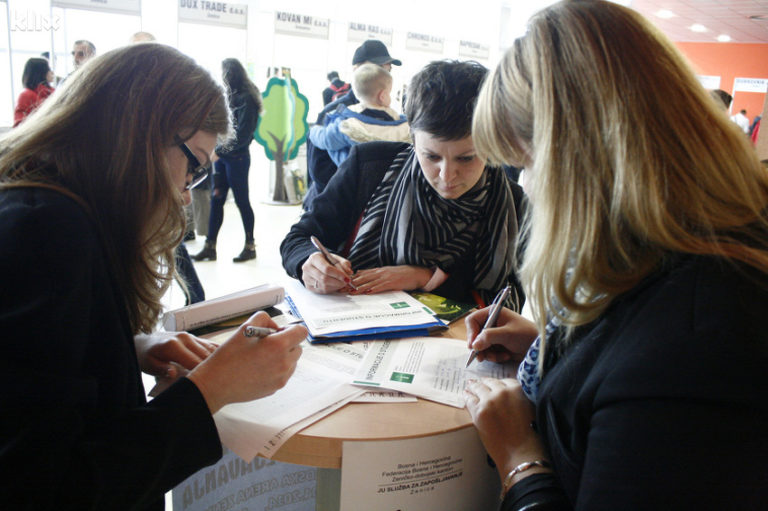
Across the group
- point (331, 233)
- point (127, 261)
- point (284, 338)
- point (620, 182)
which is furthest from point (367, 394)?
point (331, 233)

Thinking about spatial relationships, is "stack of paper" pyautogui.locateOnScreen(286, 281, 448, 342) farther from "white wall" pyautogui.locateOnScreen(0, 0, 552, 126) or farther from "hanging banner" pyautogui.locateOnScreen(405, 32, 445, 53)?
"hanging banner" pyautogui.locateOnScreen(405, 32, 445, 53)

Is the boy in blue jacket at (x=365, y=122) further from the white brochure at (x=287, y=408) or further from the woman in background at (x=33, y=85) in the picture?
the woman in background at (x=33, y=85)

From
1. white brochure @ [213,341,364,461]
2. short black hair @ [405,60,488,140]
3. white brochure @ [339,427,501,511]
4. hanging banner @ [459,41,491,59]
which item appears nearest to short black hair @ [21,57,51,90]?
short black hair @ [405,60,488,140]

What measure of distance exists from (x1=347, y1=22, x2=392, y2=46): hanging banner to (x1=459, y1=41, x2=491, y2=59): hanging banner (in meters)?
1.70

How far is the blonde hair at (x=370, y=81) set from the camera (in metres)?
3.22

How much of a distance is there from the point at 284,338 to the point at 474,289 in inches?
34.9

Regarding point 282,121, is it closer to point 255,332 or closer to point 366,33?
point 366,33

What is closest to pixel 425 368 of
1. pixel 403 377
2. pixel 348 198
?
pixel 403 377

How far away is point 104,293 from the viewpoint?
77 centimetres

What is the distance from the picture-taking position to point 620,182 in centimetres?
71

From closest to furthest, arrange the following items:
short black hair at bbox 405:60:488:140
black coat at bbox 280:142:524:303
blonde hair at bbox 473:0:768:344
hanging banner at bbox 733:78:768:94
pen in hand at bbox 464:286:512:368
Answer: blonde hair at bbox 473:0:768:344 < pen in hand at bbox 464:286:512:368 < short black hair at bbox 405:60:488:140 < black coat at bbox 280:142:524:303 < hanging banner at bbox 733:78:768:94

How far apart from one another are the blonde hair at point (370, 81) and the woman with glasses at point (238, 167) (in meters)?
1.53

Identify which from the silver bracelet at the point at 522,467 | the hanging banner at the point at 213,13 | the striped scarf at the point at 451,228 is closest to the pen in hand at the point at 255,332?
the silver bracelet at the point at 522,467
